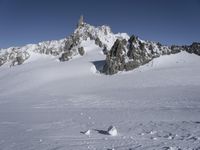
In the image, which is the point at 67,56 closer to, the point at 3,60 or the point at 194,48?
the point at 194,48

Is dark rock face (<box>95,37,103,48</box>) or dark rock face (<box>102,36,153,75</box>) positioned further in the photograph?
dark rock face (<box>95,37,103,48</box>)

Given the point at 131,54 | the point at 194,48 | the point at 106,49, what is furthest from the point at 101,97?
the point at 106,49

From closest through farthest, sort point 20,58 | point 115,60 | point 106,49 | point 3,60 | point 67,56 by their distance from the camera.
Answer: point 115,60, point 106,49, point 67,56, point 20,58, point 3,60

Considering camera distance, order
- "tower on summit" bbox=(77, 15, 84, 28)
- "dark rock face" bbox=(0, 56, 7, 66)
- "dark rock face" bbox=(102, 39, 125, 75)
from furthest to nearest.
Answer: "dark rock face" bbox=(0, 56, 7, 66)
"tower on summit" bbox=(77, 15, 84, 28)
"dark rock face" bbox=(102, 39, 125, 75)

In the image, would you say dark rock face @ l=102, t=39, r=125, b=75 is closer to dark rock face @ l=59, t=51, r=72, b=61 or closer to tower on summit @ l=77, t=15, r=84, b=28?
dark rock face @ l=59, t=51, r=72, b=61

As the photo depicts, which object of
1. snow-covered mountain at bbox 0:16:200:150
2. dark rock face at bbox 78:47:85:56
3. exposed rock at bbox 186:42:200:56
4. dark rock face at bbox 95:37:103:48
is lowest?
snow-covered mountain at bbox 0:16:200:150

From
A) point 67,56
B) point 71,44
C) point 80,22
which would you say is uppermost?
point 80,22

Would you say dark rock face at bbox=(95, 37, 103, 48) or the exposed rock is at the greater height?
dark rock face at bbox=(95, 37, 103, 48)

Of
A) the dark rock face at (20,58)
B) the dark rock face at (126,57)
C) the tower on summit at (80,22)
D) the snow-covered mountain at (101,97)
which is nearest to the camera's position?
the snow-covered mountain at (101,97)

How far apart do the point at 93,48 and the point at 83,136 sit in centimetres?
8725

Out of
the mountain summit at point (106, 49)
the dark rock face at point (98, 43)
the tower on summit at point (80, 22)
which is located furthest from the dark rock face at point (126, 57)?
the tower on summit at point (80, 22)

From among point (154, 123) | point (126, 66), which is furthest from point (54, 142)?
point (126, 66)

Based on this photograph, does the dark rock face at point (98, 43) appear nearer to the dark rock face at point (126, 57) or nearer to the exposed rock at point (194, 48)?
the dark rock face at point (126, 57)

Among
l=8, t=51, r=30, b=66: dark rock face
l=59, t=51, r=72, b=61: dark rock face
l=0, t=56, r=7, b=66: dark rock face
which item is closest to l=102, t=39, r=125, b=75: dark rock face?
l=59, t=51, r=72, b=61: dark rock face
